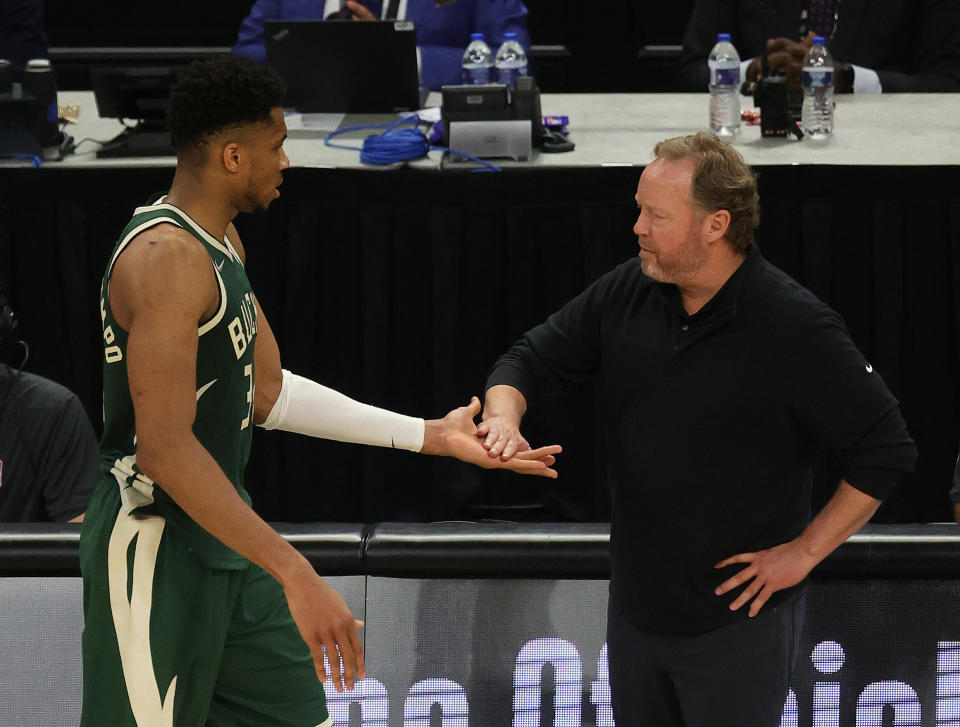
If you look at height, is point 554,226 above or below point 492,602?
above

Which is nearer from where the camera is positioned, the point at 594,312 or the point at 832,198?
the point at 594,312

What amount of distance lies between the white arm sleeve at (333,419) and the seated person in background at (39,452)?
104 centimetres

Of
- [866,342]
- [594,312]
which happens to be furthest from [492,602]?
[866,342]

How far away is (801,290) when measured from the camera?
217 centimetres

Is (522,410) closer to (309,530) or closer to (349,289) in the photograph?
(309,530)

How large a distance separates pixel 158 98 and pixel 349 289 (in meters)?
0.99

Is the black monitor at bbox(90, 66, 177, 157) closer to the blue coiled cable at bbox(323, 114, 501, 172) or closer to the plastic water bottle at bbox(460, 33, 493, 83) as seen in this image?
the blue coiled cable at bbox(323, 114, 501, 172)

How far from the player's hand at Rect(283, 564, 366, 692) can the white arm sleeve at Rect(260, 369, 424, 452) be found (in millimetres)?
502

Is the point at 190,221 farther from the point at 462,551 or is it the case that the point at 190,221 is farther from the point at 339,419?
the point at 462,551

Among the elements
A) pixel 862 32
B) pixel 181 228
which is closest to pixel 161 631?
pixel 181 228

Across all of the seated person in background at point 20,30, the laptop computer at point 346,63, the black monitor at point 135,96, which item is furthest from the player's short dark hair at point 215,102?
the seated person in background at point 20,30

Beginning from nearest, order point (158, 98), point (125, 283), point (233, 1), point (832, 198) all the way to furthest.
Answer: point (125, 283) → point (832, 198) → point (158, 98) → point (233, 1)

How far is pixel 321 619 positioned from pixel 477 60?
3.56 m

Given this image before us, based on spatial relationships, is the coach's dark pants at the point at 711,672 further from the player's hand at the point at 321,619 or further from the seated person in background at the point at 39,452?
the seated person in background at the point at 39,452
